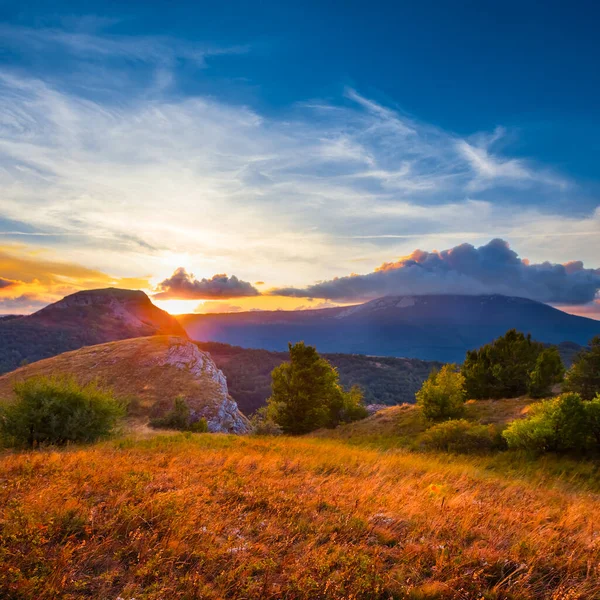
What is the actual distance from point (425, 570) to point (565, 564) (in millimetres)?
2100

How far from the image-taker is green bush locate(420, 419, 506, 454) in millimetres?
18484

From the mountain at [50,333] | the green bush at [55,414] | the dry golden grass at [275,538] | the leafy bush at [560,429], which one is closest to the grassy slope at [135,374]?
the green bush at [55,414]

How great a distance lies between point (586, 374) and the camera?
26203 mm

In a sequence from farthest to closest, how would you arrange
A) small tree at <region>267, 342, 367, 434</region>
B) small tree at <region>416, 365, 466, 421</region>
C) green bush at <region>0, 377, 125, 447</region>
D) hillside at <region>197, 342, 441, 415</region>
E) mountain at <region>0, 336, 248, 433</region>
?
hillside at <region>197, 342, 441, 415</region> → mountain at <region>0, 336, 248, 433</region> → small tree at <region>267, 342, 367, 434</region> → small tree at <region>416, 365, 466, 421</region> → green bush at <region>0, 377, 125, 447</region>

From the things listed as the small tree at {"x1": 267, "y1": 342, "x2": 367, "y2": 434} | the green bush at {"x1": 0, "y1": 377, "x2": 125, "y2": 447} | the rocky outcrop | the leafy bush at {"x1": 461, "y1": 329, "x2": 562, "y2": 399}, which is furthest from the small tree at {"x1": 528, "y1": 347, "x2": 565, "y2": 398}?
the rocky outcrop

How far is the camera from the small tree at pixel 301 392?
3531 cm

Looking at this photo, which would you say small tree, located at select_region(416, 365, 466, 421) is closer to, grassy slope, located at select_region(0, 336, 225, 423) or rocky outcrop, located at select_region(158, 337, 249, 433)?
rocky outcrop, located at select_region(158, 337, 249, 433)

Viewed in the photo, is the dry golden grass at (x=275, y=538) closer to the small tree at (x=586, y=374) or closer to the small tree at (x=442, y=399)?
the small tree at (x=442, y=399)

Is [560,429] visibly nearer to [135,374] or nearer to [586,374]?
[586,374]

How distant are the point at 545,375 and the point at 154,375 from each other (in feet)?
220

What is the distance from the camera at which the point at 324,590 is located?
4.50 m

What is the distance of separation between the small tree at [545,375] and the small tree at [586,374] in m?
2.54

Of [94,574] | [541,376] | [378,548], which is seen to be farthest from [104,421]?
[541,376]

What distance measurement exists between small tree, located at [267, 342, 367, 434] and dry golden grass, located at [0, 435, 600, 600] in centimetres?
2687
